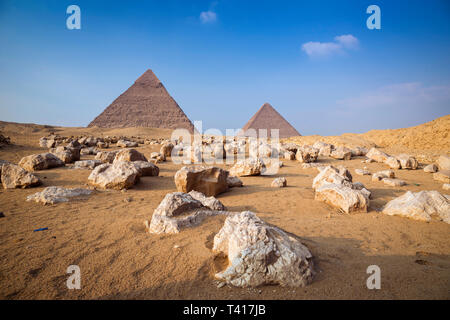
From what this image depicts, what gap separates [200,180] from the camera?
4926mm

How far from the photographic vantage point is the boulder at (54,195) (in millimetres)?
4027

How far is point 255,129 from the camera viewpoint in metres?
66.1

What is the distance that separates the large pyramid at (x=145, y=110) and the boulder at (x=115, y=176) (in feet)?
252

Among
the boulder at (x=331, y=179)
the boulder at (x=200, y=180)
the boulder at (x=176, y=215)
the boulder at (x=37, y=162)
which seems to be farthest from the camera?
the boulder at (x=37, y=162)

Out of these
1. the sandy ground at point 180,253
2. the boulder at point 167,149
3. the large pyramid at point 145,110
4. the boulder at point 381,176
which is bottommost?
the sandy ground at point 180,253

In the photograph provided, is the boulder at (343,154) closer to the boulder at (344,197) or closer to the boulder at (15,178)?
the boulder at (344,197)

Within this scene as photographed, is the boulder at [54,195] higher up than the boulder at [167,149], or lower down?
lower down

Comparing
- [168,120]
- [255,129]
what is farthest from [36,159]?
[168,120]

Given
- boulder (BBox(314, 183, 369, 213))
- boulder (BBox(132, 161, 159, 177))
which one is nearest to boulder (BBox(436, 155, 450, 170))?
boulder (BBox(314, 183, 369, 213))

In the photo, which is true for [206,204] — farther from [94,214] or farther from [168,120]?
[168,120]

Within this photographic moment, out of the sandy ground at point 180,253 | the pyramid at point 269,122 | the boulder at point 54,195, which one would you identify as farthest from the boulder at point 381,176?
the pyramid at point 269,122

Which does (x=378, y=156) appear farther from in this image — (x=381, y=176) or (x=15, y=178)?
(x=15, y=178)

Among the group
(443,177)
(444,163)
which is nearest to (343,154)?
(444,163)

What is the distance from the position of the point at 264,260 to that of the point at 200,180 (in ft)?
10.7
